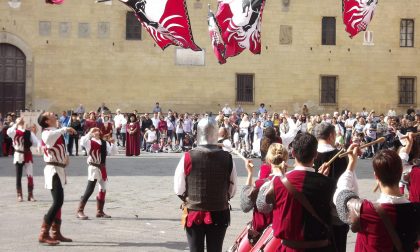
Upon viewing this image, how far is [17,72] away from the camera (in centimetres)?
3578

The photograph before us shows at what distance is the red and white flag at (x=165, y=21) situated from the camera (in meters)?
12.6

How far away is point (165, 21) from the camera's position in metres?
12.8

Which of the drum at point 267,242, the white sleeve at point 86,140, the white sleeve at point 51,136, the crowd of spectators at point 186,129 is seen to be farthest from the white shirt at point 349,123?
the drum at point 267,242

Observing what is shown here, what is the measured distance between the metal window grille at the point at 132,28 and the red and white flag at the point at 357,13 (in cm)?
2235

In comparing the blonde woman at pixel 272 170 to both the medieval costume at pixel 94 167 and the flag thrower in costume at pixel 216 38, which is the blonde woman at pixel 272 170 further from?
the flag thrower in costume at pixel 216 38

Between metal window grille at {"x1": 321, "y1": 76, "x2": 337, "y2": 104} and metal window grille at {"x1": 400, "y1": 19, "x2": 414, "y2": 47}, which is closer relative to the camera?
metal window grille at {"x1": 321, "y1": 76, "x2": 337, "y2": 104}

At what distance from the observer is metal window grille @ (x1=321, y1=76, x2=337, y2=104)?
37781 millimetres

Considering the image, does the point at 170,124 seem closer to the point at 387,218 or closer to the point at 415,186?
the point at 415,186

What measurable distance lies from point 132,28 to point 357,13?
22.8m

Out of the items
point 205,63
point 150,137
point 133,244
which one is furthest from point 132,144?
point 133,244

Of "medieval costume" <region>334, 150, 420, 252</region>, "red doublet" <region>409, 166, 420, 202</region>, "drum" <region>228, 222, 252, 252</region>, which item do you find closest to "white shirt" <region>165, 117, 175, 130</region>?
"drum" <region>228, 222, 252, 252</region>

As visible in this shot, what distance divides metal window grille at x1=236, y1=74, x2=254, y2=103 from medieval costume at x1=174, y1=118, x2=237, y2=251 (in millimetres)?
30593

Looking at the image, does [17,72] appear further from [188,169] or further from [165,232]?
[188,169]

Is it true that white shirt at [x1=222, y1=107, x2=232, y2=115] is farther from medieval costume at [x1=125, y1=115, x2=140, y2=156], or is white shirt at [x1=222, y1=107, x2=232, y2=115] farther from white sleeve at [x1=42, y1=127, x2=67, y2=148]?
white sleeve at [x1=42, y1=127, x2=67, y2=148]
